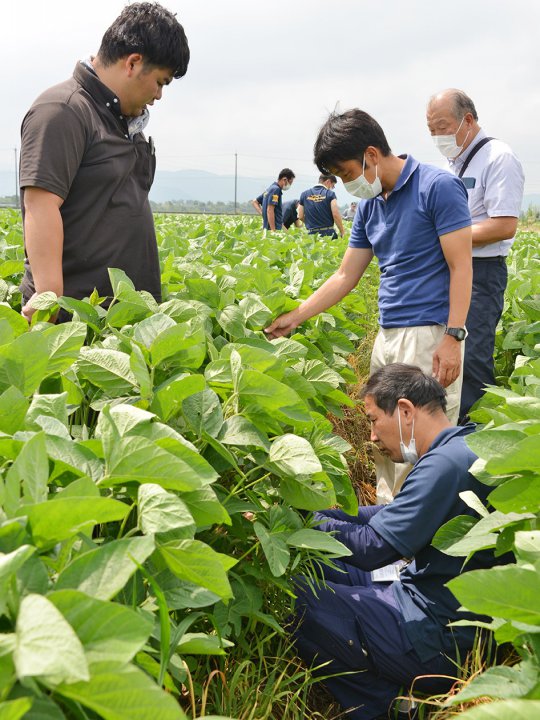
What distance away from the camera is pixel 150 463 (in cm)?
Result: 96

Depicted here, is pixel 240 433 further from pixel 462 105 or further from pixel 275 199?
pixel 275 199

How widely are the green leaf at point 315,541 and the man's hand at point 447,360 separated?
167 cm

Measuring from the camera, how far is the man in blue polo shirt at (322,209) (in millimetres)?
11062

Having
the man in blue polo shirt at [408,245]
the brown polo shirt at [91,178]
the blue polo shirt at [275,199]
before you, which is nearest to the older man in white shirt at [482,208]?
the man in blue polo shirt at [408,245]

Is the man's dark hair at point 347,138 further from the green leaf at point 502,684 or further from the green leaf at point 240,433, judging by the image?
the green leaf at point 502,684

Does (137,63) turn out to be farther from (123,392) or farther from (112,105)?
(123,392)

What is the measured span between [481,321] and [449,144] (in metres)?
1.01

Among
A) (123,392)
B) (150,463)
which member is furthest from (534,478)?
(123,392)

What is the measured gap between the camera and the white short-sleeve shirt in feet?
12.2

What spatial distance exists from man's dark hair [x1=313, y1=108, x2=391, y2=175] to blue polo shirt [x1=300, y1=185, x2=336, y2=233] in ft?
26.8

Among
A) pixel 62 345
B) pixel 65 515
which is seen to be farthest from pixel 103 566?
pixel 62 345

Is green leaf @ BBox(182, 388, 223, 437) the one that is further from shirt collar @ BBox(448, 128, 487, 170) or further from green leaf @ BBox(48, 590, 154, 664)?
shirt collar @ BBox(448, 128, 487, 170)

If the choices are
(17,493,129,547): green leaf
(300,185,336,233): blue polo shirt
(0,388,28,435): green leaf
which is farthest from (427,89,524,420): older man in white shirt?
(300,185,336,233): blue polo shirt

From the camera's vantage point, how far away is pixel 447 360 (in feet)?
9.89
